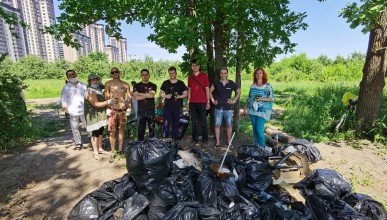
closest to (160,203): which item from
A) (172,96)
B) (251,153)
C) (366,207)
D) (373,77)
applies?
(251,153)

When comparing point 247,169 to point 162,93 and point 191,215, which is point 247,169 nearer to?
point 191,215

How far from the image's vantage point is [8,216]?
3.09 m

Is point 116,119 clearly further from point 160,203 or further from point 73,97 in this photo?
point 160,203

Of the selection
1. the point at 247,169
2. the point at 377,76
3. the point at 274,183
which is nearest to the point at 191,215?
the point at 247,169

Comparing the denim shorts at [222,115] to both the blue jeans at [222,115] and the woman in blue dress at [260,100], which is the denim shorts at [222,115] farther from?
the woman in blue dress at [260,100]

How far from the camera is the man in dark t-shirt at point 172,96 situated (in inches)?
187

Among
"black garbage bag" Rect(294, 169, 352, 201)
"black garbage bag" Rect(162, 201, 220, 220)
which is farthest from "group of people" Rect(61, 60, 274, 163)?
"black garbage bag" Rect(162, 201, 220, 220)

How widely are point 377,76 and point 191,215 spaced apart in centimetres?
559

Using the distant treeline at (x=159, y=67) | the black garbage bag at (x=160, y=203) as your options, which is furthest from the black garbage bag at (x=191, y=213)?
the distant treeline at (x=159, y=67)

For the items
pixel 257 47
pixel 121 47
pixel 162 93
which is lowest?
pixel 162 93

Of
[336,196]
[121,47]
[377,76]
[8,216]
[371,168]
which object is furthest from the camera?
[121,47]

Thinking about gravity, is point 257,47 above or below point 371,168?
above

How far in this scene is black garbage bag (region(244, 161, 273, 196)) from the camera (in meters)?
3.03

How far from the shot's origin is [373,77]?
556 centimetres
